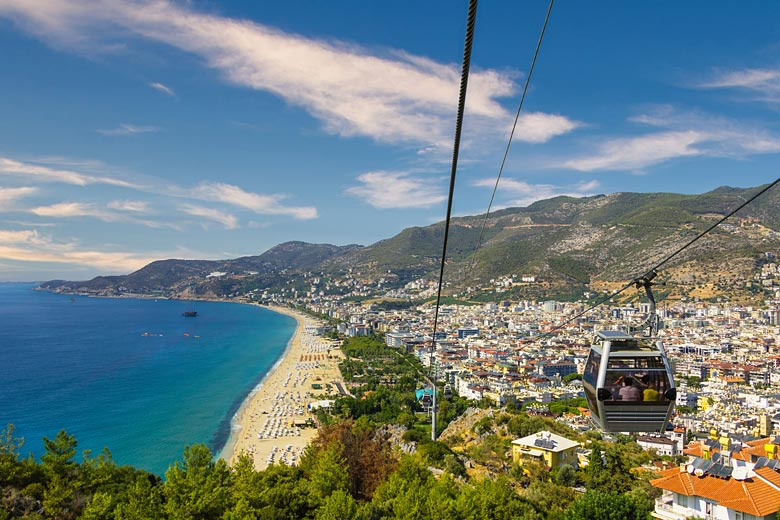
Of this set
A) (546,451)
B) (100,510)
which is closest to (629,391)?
(100,510)

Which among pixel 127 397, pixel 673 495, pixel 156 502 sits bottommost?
pixel 127 397

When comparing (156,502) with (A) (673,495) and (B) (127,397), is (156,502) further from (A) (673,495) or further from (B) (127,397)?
(B) (127,397)

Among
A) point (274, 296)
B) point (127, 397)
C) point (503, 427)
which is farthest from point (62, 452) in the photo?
point (274, 296)

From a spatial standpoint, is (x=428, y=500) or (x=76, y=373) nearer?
(x=428, y=500)

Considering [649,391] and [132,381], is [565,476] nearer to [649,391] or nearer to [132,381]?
[649,391]

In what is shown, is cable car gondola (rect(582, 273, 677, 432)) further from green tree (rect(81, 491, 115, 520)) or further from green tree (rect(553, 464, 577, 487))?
green tree (rect(553, 464, 577, 487))
